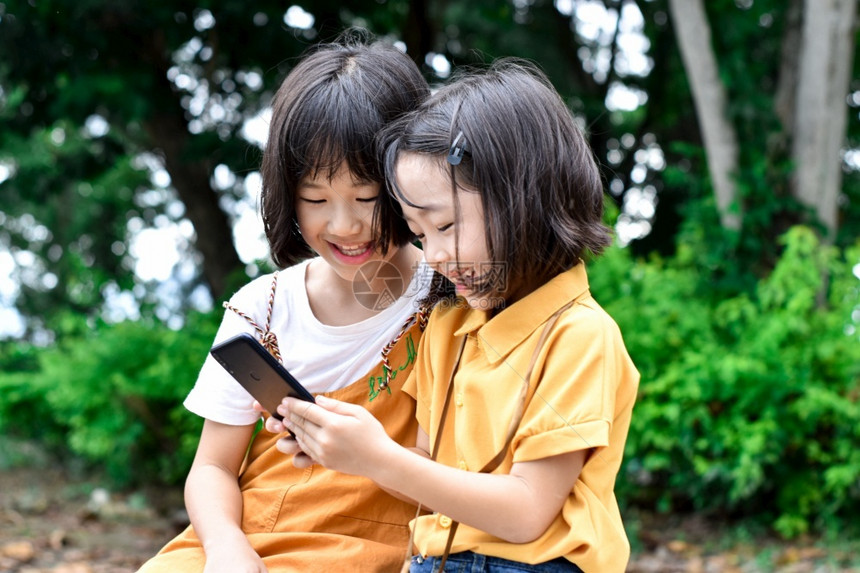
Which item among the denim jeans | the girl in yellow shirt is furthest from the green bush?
the denim jeans

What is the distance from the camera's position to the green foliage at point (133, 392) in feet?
15.1

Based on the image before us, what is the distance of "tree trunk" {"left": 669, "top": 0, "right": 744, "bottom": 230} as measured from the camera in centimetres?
464

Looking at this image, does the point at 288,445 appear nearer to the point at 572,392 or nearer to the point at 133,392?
the point at 572,392

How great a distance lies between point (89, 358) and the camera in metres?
4.86

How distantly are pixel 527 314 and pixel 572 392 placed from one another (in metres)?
0.16

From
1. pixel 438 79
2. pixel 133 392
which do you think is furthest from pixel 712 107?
pixel 133 392

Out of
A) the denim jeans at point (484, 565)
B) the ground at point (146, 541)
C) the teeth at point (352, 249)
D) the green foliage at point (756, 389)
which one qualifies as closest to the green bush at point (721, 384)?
the green foliage at point (756, 389)

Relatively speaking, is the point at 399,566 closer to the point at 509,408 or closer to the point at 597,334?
the point at 509,408

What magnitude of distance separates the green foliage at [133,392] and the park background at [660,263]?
0.6 inches

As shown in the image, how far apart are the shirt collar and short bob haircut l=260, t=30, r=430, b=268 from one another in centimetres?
33

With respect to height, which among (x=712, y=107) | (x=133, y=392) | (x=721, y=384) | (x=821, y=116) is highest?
(x=712, y=107)

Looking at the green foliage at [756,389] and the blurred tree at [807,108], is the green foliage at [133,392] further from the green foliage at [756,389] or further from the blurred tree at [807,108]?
the blurred tree at [807,108]

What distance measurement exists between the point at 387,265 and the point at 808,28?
12.5 ft

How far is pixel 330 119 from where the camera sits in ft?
5.48
